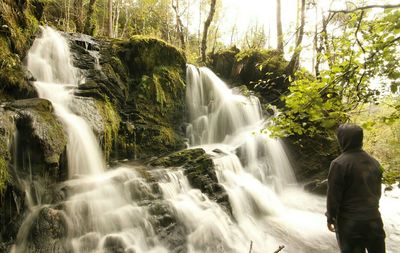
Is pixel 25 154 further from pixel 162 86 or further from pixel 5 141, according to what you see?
pixel 162 86

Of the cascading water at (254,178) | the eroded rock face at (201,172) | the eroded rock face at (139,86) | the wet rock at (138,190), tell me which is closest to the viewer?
the wet rock at (138,190)

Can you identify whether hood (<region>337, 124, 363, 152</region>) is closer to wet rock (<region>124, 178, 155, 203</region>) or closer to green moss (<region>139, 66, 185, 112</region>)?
wet rock (<region>124, 178, 155, 203</region>)

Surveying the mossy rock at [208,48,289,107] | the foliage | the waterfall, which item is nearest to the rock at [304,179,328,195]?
the mossy rock at [208,48,289,107]

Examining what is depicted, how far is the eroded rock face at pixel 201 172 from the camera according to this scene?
6.54 metres

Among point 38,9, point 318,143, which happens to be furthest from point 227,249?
point 38,9

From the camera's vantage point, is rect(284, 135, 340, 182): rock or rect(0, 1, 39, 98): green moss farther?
rect(284, 135, 340, 182): rock

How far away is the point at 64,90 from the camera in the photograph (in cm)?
760

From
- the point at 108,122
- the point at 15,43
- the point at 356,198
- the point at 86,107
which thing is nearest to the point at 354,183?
the point at 356,198

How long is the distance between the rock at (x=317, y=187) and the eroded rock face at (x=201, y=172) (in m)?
3.45

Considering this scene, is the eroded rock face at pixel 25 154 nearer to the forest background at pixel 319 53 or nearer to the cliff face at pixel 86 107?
the cliff face at pixel 86 107

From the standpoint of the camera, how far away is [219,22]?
24719mm

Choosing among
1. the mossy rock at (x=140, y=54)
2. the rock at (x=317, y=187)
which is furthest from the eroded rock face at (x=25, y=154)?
→ the rock at (x=317, y=187)

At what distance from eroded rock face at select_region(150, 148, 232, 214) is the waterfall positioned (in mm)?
1475

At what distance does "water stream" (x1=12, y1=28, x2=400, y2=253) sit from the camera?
483 cm
